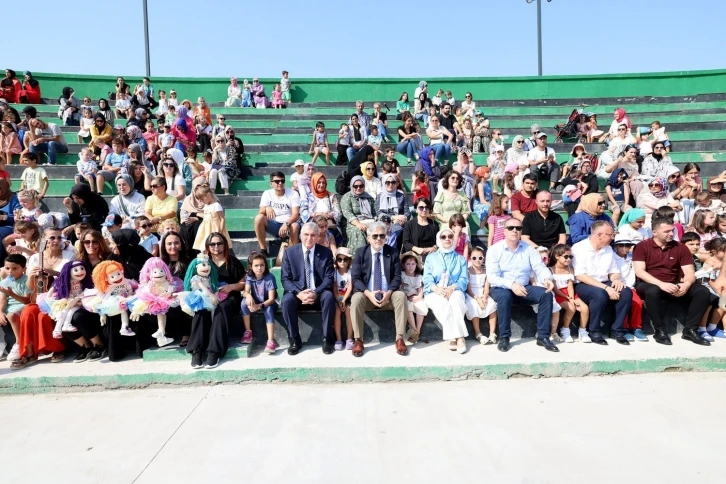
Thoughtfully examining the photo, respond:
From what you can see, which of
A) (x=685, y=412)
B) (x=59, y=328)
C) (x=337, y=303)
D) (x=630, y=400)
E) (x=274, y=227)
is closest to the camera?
(x=685, y=412)

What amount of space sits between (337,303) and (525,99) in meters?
12.2

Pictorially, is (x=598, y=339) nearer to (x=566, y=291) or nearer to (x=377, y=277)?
(x=566, y=291)

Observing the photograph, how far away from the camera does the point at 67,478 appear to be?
2576mm

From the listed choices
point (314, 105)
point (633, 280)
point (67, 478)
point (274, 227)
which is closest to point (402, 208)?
point (274, 227)

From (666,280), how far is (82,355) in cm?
592

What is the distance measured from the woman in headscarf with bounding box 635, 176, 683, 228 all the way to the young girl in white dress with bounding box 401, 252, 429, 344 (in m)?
3.60

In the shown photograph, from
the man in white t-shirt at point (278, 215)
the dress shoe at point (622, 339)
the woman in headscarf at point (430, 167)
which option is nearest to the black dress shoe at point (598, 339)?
the dress shoe at point (622, 339)

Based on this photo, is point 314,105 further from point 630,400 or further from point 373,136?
point 630,400

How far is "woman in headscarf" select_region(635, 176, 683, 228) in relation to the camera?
602 centimetres

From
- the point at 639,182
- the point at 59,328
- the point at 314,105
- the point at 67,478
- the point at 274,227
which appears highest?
the point at 314,105

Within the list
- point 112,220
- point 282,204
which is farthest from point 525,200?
point 112,220

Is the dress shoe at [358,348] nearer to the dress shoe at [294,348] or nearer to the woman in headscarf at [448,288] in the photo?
the dress shoe at [294,348]

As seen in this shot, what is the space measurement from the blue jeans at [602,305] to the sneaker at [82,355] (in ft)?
16.4

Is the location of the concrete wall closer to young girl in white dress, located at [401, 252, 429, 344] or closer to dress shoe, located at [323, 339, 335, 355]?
young girl in white dress, located at [401, 252, 429, 344]
